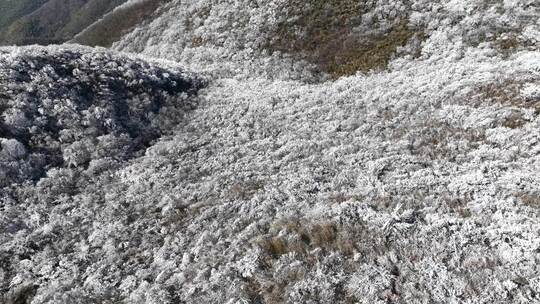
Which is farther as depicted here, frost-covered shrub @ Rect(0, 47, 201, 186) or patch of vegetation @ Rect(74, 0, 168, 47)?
patch of vegetation @ Rect(74, 0, 168, 47)

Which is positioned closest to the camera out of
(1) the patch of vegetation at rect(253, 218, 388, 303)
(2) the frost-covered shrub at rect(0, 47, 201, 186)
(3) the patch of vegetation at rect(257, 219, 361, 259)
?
(1) the patch of vegetation at rect(253, 218, 388, 303)

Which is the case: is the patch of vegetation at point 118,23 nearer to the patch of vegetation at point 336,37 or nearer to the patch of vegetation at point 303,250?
the patch of vegetation at point 336,37

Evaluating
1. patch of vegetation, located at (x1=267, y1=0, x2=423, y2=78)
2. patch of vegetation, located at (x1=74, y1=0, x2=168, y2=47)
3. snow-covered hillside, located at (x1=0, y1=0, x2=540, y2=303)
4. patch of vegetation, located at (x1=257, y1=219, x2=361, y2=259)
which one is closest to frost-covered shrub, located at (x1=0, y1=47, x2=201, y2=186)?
snow-covered hillside, located at (x1=0, y1=0, x2=540, y2=303)

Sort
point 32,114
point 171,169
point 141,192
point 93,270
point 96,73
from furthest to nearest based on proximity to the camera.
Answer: point 96,73 → point 32,114 → point 171,169 → point 141,192 → point 93,270

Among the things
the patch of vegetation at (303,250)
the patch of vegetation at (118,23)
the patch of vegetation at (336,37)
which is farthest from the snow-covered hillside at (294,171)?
the patch of vegetation at (118,23)

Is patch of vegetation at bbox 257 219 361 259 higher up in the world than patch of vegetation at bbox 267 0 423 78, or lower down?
lower down

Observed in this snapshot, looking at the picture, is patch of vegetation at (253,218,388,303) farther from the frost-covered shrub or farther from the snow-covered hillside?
the frost-covered shrub

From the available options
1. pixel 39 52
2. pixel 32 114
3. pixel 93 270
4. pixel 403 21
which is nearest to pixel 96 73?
pixel 39 52

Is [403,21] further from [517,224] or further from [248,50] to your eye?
[517,224]
